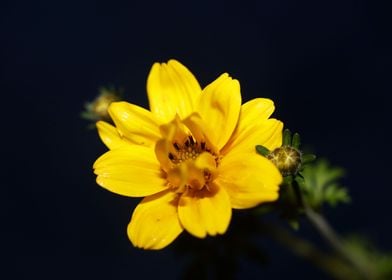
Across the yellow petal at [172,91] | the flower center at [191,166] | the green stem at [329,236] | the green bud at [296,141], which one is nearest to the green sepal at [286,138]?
the green bud at [296,141]

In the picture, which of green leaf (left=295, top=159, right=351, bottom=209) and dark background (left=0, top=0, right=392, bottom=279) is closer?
green leaf (left=295, top=159, right=351, bottom=209)

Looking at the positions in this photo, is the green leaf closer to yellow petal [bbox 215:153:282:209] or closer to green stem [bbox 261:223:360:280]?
green stem [bbox 261:223:360:280]

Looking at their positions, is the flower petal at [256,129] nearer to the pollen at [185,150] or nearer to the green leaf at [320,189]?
the pollen at [185,150]

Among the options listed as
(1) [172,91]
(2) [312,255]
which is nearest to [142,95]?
(2) [312,255]

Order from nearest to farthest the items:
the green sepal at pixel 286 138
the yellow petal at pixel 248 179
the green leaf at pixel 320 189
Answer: the yellow petal at pixel 248 179, the green sepal at pixel 286 138, the green leaf at pixel 320 189

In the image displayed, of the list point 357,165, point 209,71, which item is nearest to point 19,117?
point 209,71

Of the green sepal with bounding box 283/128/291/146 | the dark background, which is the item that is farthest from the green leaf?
the dark background

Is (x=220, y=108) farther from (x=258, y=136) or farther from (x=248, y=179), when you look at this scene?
(x=248, y=179)
